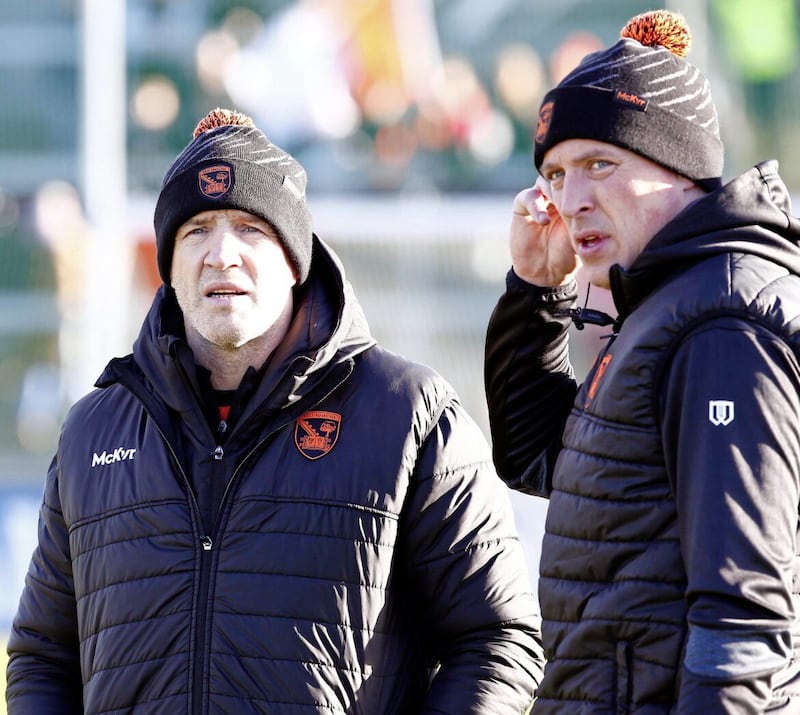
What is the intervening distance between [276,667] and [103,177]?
723 centimetres

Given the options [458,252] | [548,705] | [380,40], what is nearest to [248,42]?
[380,40]

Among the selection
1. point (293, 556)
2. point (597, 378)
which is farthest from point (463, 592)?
point (597, 378)

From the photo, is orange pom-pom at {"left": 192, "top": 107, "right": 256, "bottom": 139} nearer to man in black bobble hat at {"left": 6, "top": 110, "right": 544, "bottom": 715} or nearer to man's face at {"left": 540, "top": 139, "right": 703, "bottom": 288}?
man in black bobble hat at {"left": 6, "top": 110, "right": 544, "bottom": 715}

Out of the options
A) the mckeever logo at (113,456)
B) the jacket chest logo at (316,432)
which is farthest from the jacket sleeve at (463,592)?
the mckeever logo at (113,456)

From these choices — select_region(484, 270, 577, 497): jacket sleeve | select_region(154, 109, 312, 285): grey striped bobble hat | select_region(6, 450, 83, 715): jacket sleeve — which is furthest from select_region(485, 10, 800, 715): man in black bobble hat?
select_region(6, 450, 83, 715): jacket sleeve

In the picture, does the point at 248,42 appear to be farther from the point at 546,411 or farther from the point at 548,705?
the point at 548,705

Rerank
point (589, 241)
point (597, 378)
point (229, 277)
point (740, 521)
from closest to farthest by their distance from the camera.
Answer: point (740, 521), point (597, 378), point (589, 241), point (229, 277)

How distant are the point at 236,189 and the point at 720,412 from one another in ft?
3.88

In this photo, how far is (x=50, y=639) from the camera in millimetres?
2701

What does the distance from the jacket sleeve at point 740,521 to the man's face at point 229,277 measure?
1.05 m

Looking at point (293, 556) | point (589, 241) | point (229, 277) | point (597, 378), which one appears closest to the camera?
point (597, 378)

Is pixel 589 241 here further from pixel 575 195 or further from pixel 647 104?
pixel 647 104

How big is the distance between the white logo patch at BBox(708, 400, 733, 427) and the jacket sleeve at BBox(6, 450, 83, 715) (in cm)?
138

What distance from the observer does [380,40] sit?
9.52 m
